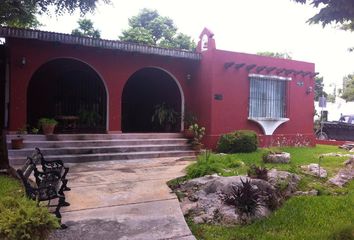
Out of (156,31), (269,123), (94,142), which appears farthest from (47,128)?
(156,31)

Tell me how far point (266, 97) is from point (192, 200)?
9052 mm

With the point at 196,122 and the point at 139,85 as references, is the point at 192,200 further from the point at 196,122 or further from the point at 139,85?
the point at 139,85

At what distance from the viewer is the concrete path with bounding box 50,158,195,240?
482cm

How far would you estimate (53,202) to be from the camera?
587 centimetres

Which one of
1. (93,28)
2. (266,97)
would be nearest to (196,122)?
(266,97)

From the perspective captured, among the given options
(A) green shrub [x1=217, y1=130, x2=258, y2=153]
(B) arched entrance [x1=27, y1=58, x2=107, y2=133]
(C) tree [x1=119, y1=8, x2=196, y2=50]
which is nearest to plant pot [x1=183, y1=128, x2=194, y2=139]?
(A) green shrub [x1=217, y1=130, x2=258, y2=153]

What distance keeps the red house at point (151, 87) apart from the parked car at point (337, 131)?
481 centimetres

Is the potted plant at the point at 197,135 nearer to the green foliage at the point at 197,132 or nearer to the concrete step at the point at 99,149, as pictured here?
the green foliage at the point at 197,132

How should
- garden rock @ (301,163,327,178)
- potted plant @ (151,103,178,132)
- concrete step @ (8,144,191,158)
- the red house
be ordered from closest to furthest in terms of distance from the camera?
garden rock @ (301,163,327,178) < concrete step @ (8,144,191,158) < the red house < potted plant @ (151,103,178,132)

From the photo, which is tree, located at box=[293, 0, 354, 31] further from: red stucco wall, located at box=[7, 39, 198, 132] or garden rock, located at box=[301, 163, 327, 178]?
red stucco wall, located at box=[7, 39, 198, 132]

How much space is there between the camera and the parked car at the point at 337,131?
1947 centimetres

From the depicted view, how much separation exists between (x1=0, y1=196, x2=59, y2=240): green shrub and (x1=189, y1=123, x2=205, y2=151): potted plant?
8431mm

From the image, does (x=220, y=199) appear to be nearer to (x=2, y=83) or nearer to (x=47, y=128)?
(x=47, y=128)

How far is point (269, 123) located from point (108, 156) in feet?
22.0
